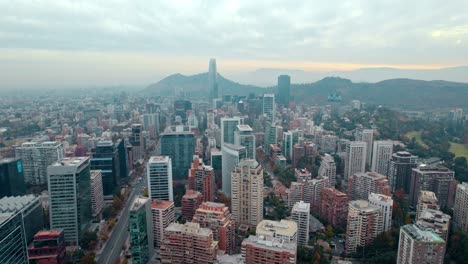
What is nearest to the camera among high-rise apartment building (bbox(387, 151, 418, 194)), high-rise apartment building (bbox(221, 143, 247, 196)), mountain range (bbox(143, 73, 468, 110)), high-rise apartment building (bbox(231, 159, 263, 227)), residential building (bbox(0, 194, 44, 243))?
residential building (bbox(0, 194, 44, 243))

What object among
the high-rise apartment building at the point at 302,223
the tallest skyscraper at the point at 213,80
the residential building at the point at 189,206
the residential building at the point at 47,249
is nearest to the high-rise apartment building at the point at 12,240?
the residential building at the point at 47,249

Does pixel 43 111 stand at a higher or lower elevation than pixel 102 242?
higher

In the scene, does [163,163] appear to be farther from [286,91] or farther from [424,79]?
[424,79]

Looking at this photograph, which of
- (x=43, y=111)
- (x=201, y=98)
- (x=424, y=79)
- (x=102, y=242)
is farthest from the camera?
(x=201, y=98)

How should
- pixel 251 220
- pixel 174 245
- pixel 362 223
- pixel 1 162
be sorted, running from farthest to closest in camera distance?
pixel 1 162, pixel 251 220, pixel 362 223, pixel 174 245

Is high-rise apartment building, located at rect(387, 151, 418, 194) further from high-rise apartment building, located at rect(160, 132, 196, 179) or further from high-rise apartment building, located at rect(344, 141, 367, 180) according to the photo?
high-rise apartment building, located at rect(160, 132, 196, 179)

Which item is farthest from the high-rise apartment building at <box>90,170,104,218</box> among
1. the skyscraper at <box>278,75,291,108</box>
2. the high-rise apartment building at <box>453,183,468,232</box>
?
the skyscraper at <box>278,75,291,108</box>

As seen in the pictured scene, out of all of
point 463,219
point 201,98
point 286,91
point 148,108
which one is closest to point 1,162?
point 463,219
